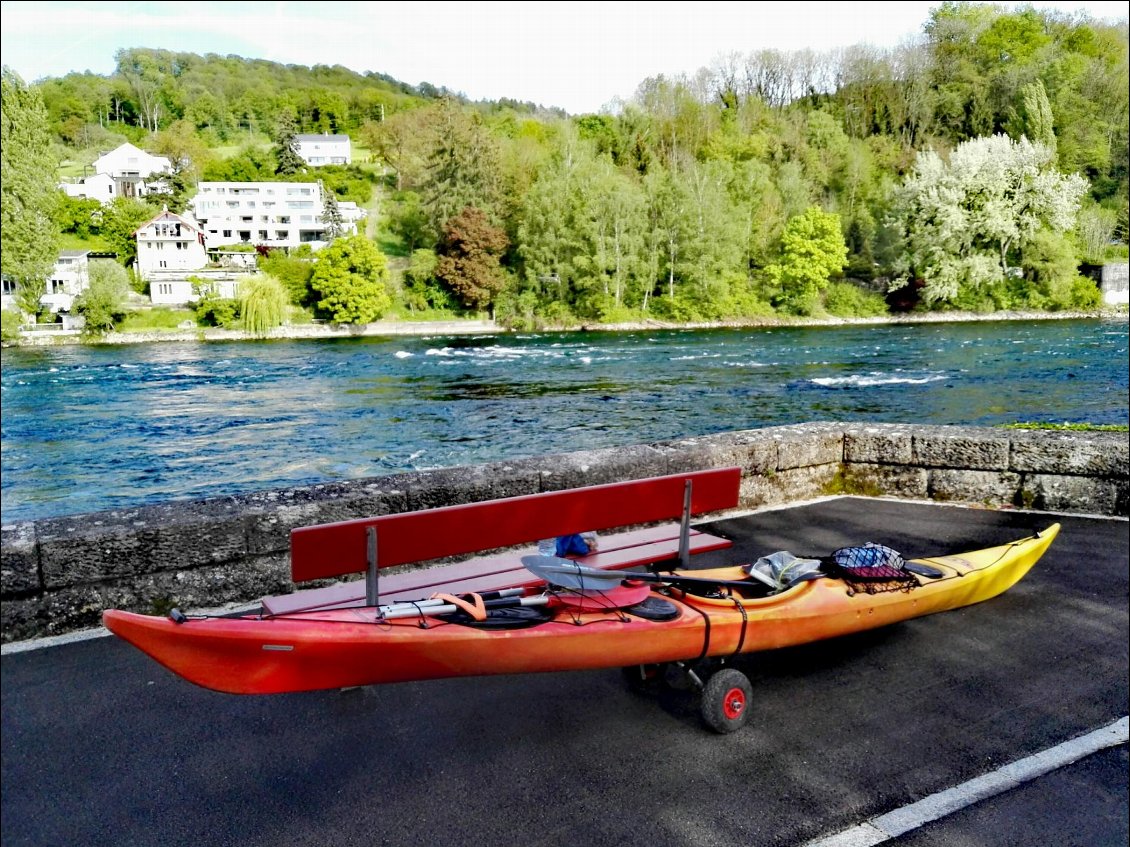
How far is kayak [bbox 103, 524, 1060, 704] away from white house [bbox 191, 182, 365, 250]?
8.42ft

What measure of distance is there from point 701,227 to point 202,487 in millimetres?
6904

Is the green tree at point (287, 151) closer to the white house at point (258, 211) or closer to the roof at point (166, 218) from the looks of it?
the white house at point (258, 211)

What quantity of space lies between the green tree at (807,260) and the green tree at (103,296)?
4.22 m

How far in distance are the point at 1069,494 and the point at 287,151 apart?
6245 millimetres

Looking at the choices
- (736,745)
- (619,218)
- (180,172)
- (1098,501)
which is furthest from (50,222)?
(1098,501)

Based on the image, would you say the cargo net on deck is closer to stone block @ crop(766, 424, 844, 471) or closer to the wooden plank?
the wooden plank

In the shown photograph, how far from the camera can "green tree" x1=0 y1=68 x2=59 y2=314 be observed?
3242 millimetres

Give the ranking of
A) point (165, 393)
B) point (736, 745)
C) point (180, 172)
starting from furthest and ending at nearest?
point (165, 393), point (180, 172), point (736, 745)

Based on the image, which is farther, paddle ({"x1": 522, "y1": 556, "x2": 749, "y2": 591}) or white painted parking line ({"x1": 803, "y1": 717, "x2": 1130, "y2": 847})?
white painted parking line ({"x1": 803, "y1": 717, "x2": 1130, "y2": 847})

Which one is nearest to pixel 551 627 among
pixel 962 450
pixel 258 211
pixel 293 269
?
pixel 258 211

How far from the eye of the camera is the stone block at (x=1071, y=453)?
21.9 feet

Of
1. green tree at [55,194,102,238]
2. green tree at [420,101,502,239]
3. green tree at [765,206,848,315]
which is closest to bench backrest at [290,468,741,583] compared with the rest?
green tree at [765,206,848,315]

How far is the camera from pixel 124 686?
12.8ft

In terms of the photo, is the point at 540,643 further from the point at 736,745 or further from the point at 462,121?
the point at 462,121
